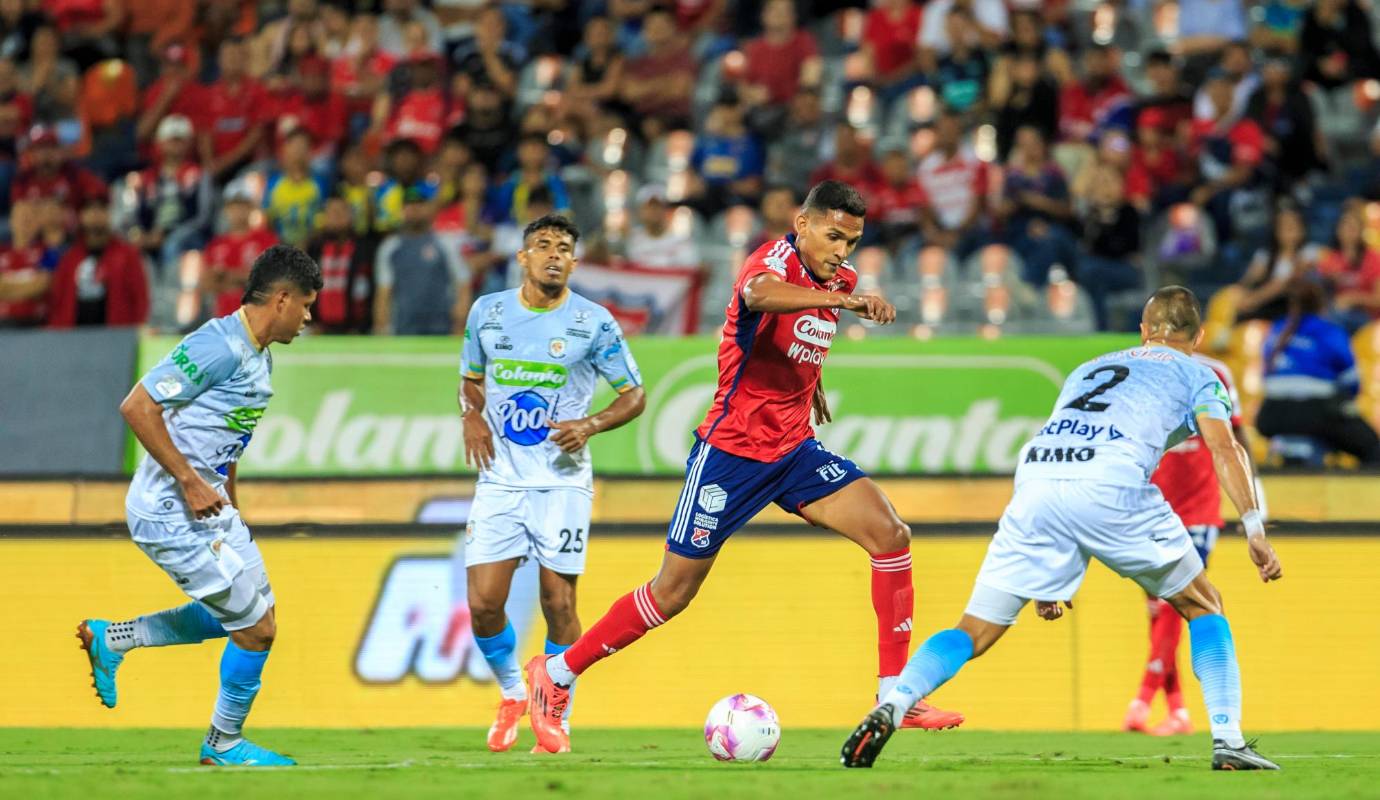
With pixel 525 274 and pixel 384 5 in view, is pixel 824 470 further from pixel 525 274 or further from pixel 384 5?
pixel 384 5

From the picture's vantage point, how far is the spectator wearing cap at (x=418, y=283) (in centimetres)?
1445

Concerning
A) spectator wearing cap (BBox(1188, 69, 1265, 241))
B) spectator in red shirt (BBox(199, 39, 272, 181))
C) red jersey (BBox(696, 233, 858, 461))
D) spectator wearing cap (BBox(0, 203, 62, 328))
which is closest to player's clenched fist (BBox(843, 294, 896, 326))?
red jersey (BBox(696, 233, 858, 461))

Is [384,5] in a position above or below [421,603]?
above

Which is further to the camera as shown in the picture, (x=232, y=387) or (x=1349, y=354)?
(x=1349, y=354)

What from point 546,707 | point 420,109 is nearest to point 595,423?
point 546,707

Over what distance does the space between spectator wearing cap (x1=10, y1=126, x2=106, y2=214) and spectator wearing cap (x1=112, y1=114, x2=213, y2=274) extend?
34 cm

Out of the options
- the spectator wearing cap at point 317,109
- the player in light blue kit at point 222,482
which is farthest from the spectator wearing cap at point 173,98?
the player in light blue kit at point 222,482

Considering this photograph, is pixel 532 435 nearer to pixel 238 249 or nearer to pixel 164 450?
pixel 164 450

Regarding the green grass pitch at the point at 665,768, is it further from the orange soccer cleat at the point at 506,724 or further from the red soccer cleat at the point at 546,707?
the red soccer cleat at the point at 546,707

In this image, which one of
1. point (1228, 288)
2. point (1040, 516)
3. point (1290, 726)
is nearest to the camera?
point (1040, 516)

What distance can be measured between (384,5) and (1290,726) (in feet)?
41.8

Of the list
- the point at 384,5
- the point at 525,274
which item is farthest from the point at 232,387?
the point at 384,5

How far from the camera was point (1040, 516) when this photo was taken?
7.44m

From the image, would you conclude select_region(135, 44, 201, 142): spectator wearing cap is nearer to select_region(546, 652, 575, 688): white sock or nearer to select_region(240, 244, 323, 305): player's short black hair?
select_region(240, 244, 323, 305): player's short black hair
